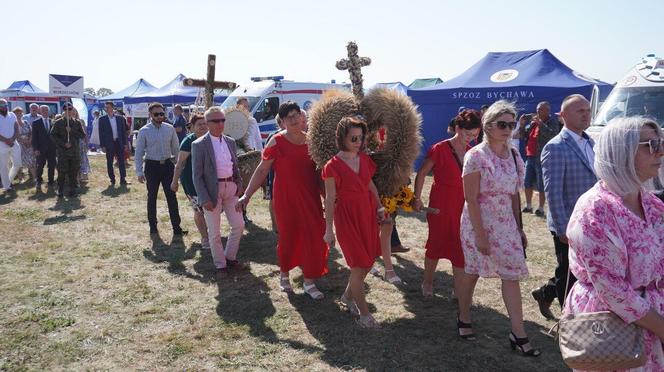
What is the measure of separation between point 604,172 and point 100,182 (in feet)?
43.9

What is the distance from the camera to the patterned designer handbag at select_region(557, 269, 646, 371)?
1.95 metres

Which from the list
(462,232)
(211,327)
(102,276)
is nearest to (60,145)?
(102,276)

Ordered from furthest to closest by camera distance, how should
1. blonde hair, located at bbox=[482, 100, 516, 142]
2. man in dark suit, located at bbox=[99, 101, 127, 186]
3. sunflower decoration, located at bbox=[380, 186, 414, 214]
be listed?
man in dark suit, located at bbox=[99, 101, 127, 186]
sunflower decoration, located at bbox=[380, 186, 414, 214]
blonde hair, located at bbox=[482, 100, 516, 142]

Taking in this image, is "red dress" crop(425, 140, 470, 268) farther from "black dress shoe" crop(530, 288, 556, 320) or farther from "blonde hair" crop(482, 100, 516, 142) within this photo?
"blonde hair" crop(482, 100, 516, 142)

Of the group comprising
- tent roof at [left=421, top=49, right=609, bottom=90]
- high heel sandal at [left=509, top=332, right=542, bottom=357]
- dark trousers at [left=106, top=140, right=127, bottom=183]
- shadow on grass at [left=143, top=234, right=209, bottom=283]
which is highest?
tent roof at [left=421, top=49, right=609, bottom=90]

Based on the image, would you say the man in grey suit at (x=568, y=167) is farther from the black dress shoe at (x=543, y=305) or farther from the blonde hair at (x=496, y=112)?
the black dress shoe at (x=543, y=305)

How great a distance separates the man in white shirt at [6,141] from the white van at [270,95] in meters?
5.73

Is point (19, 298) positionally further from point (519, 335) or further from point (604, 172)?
point (604, 172)

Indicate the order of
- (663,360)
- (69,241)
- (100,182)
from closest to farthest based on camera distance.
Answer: (663,360) → (69,241) → (100,182)

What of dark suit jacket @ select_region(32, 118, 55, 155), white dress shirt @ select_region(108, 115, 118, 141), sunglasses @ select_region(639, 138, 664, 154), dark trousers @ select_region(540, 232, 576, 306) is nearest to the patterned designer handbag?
sunglasses @ select_region(639, 138, 664, 154)

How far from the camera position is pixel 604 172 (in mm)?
2055

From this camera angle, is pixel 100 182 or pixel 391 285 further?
pixel 100 182

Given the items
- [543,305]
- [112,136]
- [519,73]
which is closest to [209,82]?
[112,136]

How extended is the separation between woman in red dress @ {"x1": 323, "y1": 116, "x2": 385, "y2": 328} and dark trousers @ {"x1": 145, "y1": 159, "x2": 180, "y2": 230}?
164 inches
